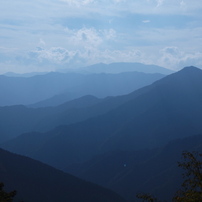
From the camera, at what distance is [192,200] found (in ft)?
50.5

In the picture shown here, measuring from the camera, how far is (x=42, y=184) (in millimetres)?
117750

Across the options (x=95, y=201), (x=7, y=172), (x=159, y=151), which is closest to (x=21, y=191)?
(x=7, y=172)

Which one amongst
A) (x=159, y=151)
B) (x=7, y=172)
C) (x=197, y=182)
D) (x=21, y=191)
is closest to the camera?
(x=197, y=182)

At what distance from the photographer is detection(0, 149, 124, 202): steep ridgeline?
10900 cm

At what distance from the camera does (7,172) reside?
116 meters

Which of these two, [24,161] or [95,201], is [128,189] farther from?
[24,161]

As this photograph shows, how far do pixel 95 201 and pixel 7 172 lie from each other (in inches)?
1365

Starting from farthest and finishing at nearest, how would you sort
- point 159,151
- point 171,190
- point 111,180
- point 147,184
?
point 159,151 → point 111,180 → point 147,184 → point 171,190

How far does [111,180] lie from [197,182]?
168 m

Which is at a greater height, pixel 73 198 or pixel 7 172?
pixel 7 172

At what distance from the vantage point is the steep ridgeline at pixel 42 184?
10900 centimetres

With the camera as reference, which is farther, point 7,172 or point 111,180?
point 111,180

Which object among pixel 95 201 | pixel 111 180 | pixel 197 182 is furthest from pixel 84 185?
pixel 197 182

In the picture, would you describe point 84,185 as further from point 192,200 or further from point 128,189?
point 192,200
